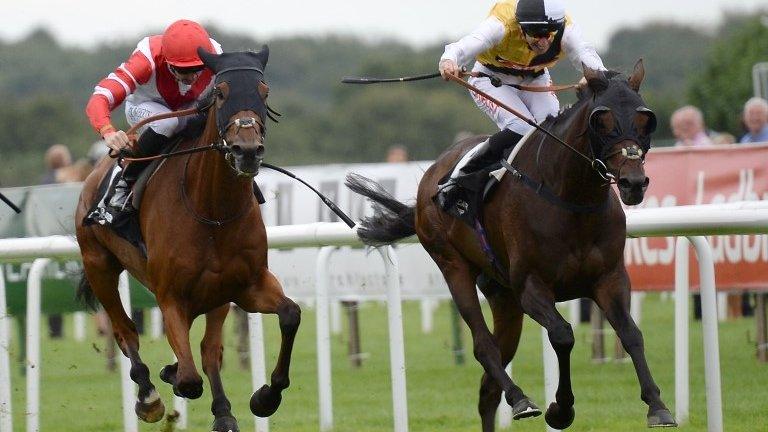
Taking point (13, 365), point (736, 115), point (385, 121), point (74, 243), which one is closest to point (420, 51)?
point (385, 121)

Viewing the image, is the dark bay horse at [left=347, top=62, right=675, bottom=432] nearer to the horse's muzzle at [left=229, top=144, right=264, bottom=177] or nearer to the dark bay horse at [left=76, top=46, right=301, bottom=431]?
the dark bay horse at [left=76, top=46, right=301, bottom=431]

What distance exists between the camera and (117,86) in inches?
251

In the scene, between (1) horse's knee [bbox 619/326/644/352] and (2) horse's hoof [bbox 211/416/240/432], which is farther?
(2) horse's hoof [bbox 211/416/240/432]

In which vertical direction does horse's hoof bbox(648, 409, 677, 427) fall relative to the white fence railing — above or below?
below

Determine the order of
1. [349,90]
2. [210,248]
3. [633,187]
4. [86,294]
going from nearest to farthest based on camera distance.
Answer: [633,187], [210,248], [86,294], [349,90]

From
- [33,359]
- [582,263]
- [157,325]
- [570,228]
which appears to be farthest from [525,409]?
[157,325]

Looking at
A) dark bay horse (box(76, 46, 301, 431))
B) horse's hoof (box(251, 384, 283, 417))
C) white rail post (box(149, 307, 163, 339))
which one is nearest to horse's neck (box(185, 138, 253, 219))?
dark bay horse (box(76, 46, 301, 431))

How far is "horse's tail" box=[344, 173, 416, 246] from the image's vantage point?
6.97m

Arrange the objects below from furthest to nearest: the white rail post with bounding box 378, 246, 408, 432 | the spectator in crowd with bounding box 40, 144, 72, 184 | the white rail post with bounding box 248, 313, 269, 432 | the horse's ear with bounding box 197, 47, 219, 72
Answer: the spectator in crowd with bounding box 40, 144, 72, 184 < the white rail post with bounding box 248, 313, 269, 432 < the white rail post with bounding box 378, 246, 408, 432 < the horse's ear with bounding box 197, 47, 219, 72

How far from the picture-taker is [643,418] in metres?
7.43

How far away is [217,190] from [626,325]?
176 centimetres

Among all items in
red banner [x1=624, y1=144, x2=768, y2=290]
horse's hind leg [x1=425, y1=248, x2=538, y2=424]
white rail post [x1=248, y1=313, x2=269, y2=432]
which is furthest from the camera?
red banner [x1=624, y1=144, x2=768, y2=290]

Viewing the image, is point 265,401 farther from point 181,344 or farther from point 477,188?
point 477,188

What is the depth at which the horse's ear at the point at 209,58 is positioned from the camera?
19.4ft
